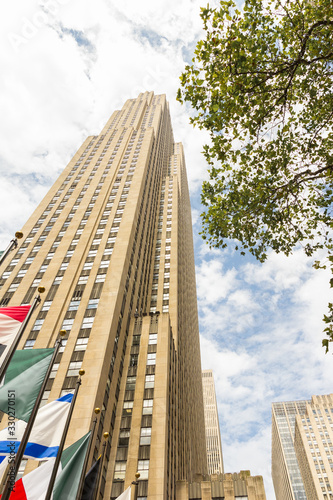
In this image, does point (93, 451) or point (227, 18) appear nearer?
point (227, 18)

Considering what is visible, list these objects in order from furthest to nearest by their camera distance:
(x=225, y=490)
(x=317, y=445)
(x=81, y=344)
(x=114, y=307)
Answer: (x=317, y=445) → (x=114, y=307) → (x=81, y=344) → (x=225, y=490)

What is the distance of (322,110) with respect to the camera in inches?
571

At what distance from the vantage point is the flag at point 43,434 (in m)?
11.1

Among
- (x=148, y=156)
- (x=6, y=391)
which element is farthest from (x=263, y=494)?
(x=148, y=156)

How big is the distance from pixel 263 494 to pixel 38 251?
135ft

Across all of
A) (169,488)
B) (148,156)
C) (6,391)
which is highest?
(148,156)

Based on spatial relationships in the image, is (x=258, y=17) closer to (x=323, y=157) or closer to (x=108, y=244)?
(x=323, y=157)

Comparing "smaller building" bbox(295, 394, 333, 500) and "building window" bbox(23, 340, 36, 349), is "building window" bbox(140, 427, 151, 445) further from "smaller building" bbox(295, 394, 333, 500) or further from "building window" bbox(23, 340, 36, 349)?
"smaller building" bbox(295, 394, 333, 500)

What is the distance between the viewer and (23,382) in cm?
1062

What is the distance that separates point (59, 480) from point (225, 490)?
94.8ft

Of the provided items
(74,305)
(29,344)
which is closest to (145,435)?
(29,344)

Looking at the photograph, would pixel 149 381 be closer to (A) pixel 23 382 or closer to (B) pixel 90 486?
(B) pixel 90 486

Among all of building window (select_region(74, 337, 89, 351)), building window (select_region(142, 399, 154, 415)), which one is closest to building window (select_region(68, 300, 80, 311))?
building window (select_region(74, 337, 89, 351))

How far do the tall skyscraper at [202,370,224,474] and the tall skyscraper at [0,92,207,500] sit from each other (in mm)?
118031
